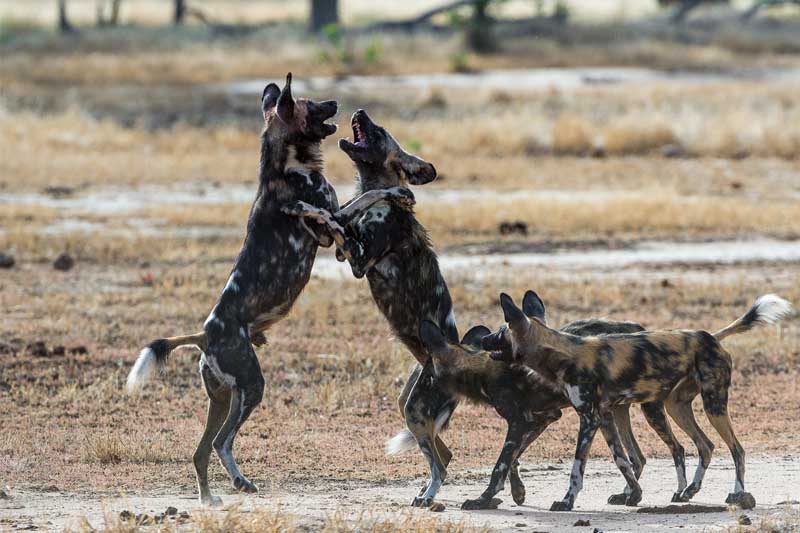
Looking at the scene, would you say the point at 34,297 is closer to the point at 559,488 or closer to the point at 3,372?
the point at 3,372

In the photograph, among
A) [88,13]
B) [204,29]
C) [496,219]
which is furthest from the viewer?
[88,13]

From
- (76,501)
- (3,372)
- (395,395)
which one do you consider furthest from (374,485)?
(3,372)

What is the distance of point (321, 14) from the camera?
53.9 metres

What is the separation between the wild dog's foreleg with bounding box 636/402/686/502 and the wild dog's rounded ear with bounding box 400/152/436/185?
77.3 inches

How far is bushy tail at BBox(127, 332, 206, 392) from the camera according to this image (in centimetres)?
831

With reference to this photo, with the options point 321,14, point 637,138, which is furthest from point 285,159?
point 321,14

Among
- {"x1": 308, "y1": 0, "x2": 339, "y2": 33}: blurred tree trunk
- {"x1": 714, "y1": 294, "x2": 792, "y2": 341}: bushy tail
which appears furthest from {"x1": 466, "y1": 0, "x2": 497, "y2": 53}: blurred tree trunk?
{"x1": 714, "y1": 294, "x2": 792, "y2": 341}: bushy tail

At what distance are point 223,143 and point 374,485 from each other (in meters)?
21.1

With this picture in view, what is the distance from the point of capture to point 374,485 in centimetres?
919

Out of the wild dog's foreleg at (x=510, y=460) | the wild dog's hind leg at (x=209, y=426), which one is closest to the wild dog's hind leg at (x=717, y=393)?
the wild dog's foreleg at (x=510, y=460)

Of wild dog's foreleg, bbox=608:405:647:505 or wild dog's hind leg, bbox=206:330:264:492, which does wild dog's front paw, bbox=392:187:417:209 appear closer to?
wild dog's hind leg, bbox=206:330:264:492

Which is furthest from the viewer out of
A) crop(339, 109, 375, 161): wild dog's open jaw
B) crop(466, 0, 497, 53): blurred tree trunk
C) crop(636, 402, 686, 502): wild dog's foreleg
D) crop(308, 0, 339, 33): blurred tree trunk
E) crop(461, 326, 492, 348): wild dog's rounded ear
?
crop(308, 0, 339, 33): blurred tree trunk

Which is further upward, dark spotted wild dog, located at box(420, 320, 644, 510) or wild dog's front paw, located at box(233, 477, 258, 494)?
dark spotted wild dog, located at box(420, 320, 644, 510)

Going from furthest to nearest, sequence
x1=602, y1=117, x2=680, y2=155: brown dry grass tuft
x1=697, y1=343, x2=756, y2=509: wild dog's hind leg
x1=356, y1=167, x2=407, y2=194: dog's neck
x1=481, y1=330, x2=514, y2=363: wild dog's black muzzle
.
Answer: x1=602, y1=117, x2=680, y2=155: brown dry grass tuft < x1=356, y1=167, x2=407, y2=194: dog's neck < x1=697, y1=343, x2=756, y2=509: wild dog's hind leg < x1=481, y1=330, x2=514, y2=363: wild dog's black muzzle
